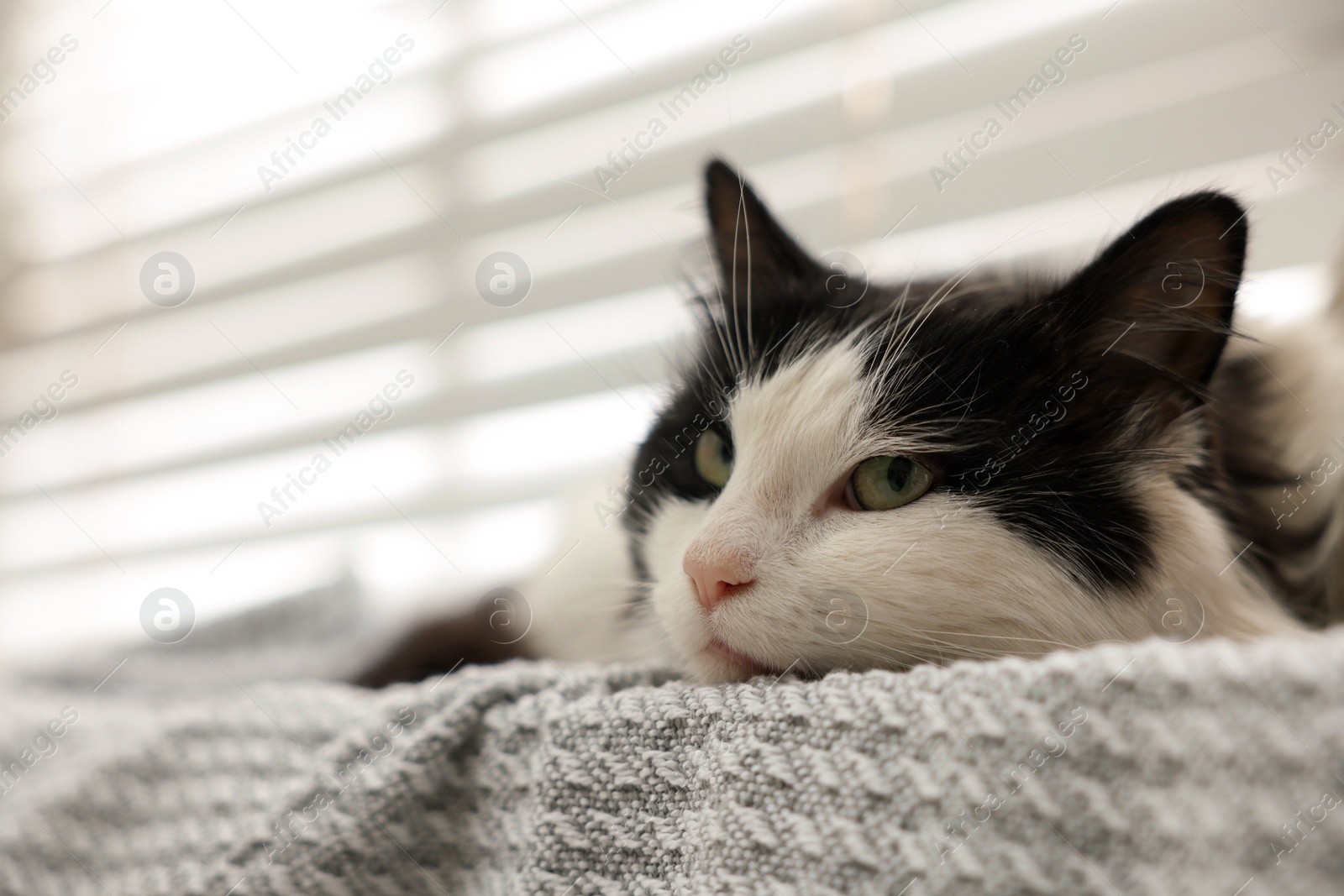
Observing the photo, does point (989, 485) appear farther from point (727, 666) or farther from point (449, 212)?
point (449, 212)

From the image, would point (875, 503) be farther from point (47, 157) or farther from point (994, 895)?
point (47, 157)

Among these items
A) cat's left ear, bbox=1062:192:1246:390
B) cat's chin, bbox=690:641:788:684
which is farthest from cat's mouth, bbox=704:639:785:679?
cat's left ear, bbox=1062:192:1246:390

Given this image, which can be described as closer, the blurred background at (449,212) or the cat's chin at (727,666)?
the cat's chin at (727,666)

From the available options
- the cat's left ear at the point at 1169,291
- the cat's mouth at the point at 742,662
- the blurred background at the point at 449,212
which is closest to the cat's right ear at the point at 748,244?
the blurred background at the point at 449,212

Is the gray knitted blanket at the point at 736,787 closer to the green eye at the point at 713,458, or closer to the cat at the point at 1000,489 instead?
the cat at the point at 1000,489

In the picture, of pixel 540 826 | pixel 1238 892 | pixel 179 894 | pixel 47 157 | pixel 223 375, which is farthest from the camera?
pixel 47 157

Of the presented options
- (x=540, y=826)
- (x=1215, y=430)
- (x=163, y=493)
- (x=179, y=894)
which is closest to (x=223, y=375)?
(x=163, y=493)

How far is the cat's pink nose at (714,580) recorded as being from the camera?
1.92 ft

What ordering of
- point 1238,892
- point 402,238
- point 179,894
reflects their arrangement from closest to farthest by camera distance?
point 1238,892, point 179,894, point 402,238

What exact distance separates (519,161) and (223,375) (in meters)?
1.14

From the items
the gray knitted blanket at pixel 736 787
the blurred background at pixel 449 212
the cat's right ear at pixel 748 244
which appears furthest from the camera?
the blurred background at pixel 449 212

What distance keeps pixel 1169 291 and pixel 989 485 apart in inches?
8.7

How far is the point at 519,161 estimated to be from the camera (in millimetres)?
1860

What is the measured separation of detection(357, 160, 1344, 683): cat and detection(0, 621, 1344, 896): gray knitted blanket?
0.09m
